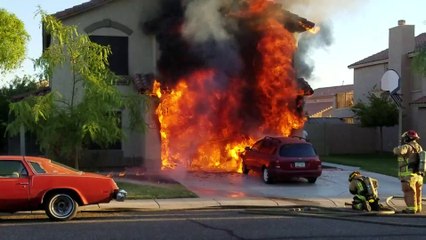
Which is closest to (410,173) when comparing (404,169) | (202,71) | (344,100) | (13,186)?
(404,169)

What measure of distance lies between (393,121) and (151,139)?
14.6 metres

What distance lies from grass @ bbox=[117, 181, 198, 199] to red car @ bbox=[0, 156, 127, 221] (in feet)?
9.57

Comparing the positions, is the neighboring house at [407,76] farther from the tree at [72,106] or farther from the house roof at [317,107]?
the house roof at [317,107]

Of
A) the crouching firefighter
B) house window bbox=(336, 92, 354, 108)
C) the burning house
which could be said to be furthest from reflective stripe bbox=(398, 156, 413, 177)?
house window bbox=(336, 92, 354, 108)

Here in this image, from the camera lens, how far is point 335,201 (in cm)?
1429

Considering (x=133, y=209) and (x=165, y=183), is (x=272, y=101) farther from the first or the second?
(x=133, y=209)

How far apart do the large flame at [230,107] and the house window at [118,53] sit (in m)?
2.12

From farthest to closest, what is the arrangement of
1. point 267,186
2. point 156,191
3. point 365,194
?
point 267,186 → point 156,191 → point 365,194

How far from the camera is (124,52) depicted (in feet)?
73.8

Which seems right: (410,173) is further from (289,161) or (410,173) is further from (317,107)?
(317,107)

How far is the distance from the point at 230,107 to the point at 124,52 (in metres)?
4.43

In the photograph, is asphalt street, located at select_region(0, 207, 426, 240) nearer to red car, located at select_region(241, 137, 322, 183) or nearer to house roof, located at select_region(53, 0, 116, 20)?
red car, located at select_region(241, 137, 322, 183)

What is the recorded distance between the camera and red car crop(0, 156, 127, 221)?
10.7m

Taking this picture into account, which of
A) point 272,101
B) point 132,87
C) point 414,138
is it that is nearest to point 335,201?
point 414,138
